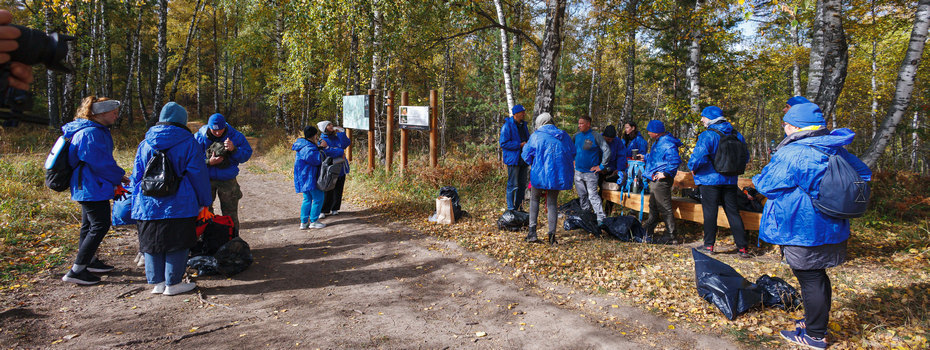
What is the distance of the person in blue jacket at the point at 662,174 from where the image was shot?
6.06m

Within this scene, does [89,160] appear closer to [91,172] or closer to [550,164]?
[91,172]

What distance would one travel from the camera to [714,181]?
5496 millimetres

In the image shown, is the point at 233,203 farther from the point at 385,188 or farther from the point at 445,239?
the point at 385,188

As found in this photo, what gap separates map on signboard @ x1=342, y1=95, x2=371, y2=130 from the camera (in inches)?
396

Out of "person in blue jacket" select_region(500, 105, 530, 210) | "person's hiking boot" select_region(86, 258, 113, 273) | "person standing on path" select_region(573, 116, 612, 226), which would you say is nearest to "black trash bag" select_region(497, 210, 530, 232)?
"person in blue jacket" select_region(500, 105, 530, 210)

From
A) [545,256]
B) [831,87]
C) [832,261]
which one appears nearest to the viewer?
[832,261]

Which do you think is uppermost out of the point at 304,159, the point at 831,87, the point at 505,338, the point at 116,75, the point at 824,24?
the point at 116,75

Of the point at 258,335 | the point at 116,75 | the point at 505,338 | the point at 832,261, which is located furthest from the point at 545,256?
the point at 116,75

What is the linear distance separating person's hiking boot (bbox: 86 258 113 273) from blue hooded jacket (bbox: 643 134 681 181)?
7.02 m

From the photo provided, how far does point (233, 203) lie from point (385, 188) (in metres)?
4.07

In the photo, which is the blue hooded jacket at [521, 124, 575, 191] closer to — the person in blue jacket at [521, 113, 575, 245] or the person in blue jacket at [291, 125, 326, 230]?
the person in blue jacket at [521, 113, 575, 245]

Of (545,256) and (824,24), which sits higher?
(824,24)

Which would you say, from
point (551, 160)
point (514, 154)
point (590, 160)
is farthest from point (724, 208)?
point (514, 154)

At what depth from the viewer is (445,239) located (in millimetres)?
6406
